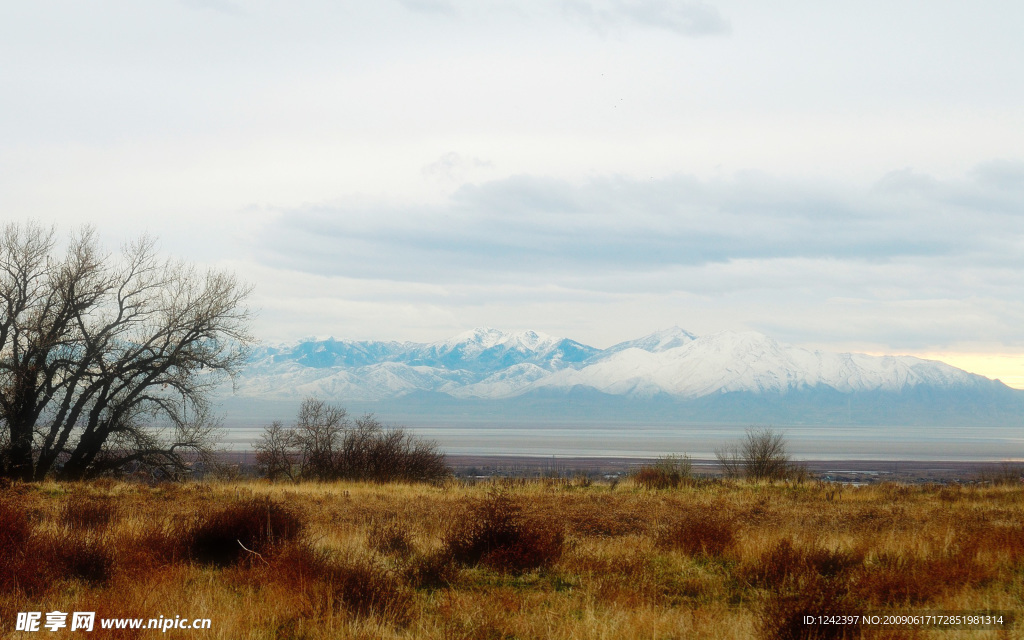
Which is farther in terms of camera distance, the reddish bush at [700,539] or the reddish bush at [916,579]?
the reddish bush at [700,539]

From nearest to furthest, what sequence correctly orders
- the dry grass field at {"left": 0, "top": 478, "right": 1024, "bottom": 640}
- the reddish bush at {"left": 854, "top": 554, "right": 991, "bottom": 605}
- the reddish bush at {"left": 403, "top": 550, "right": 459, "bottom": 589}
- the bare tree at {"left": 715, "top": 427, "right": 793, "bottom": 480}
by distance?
the dry grass field at {"left": 0, "top": 478, "right": 1024, "bottom": 640}
the reddish bush at {"left": 854, "top": 554, "right": 991, "bottom": 605}
the reddish bush at {"left": 403, "top": 550, "right": 459, "bottom": 589}
the bare tree at {"left": 715, "top": 427, "right": 793, "bottom": 480}

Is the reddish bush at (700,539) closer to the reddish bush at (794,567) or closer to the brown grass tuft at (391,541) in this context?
the reddish bush at (794,567)

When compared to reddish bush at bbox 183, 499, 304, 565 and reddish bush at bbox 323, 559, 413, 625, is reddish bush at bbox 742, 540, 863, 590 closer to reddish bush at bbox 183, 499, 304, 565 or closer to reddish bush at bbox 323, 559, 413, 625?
reddish bush at bbox 323, 559, 413, 625

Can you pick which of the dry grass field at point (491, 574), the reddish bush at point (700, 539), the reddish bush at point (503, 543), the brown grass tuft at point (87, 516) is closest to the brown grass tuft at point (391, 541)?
the dry grass field at point (491, 574)

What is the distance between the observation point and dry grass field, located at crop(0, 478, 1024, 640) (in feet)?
23.9

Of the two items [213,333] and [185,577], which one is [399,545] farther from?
[213,333]

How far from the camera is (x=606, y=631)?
7.08m

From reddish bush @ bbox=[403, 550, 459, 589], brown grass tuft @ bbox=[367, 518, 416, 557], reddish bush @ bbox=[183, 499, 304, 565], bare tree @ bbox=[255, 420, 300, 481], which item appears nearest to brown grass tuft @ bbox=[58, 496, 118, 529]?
reddish bush @ bbox=[183, 499, 304, 565]

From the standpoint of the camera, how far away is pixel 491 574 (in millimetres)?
9977

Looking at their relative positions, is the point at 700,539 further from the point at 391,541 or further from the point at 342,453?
the point at 342,453

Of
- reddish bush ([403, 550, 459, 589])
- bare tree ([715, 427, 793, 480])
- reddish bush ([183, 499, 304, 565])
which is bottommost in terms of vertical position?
bare tree ([715, 427, 793, 480])

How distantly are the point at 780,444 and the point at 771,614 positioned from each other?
3353 cm

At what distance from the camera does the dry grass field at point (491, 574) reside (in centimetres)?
727

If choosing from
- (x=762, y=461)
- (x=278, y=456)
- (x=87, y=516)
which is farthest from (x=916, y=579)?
(x=278, y=456)
